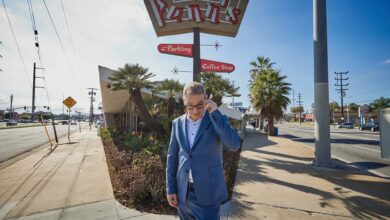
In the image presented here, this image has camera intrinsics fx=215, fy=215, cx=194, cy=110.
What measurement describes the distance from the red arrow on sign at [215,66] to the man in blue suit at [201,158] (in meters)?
7.82

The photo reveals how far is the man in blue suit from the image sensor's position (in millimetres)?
1957

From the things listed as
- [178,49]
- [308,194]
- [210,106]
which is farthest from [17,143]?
[210,106]

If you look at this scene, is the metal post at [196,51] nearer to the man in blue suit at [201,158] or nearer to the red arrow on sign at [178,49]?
the red arrow on sign at [178,49]

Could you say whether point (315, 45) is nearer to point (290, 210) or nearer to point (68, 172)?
A: point (290, 210)

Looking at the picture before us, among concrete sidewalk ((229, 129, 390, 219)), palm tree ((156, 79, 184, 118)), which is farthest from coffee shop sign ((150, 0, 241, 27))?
concrete sidewalk ((229, 129, 390, 219))

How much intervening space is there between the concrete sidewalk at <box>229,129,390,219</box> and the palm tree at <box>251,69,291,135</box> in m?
15.9

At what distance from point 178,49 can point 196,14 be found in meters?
1.72

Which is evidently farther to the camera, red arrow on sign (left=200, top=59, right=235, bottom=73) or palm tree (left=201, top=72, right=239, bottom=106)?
palm tree (left=201, top=72, right=239, bottom=106)

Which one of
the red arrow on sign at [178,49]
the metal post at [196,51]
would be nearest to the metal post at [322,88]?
the metal post at [196,51]

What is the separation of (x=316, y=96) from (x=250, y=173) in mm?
3701

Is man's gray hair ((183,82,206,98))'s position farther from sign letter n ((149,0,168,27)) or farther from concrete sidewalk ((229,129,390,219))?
sign letter n ((149,0,168,27))

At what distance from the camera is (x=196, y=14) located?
30.9 ft

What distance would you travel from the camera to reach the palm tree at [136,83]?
9867 mm

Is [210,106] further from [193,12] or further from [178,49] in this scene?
[193,12]
